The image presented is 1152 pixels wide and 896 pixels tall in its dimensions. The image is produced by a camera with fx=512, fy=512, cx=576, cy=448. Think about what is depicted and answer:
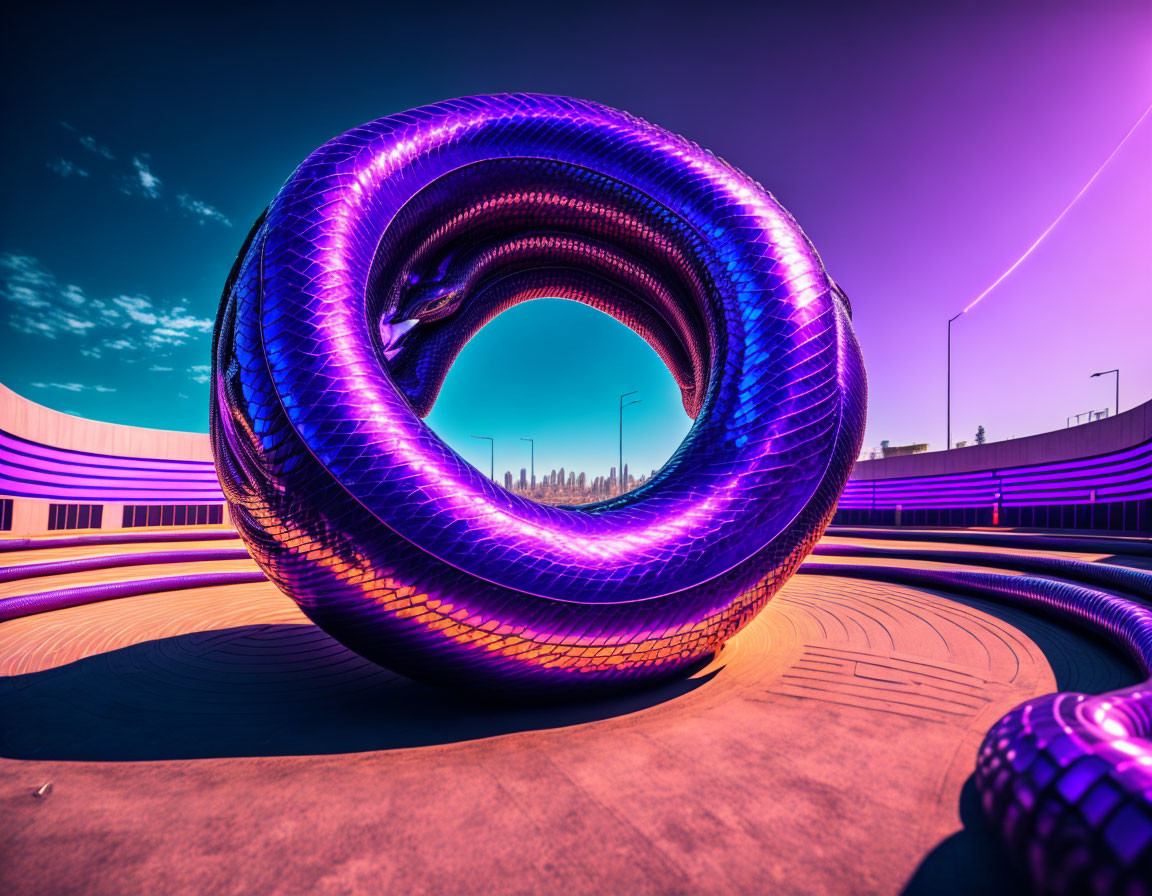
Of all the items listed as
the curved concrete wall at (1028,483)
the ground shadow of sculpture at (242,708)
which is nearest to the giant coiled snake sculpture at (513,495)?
the ground shadow of sculpture at (242,708)

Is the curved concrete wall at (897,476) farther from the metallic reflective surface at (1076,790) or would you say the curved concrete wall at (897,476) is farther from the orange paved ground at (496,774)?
the metallic reflective surface at (1076,790)

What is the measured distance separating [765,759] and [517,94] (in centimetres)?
540

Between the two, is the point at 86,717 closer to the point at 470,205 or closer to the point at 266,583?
the point at 470,205

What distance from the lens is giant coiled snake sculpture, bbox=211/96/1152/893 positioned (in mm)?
2967

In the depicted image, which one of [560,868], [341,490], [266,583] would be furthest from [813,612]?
[266,583]

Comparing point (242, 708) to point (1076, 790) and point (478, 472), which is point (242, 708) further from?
point (1076, 790)

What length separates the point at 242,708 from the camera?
3.57 metres

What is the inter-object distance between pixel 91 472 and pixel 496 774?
28152 millimetres

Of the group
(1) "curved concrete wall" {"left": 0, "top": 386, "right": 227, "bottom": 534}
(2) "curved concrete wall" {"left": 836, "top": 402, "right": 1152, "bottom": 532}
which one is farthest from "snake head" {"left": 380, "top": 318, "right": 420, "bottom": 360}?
(2) "curved concrete wall" {"left": 836, "top": 402, "right": 1152, "bottom": 532}

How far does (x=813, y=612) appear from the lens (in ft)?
20.2

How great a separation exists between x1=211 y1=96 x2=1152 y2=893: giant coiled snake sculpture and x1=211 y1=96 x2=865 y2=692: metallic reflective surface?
17 mm

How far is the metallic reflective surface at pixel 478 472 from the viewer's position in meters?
3.00

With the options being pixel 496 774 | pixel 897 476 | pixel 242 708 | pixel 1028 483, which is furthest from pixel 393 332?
pixel 897 476

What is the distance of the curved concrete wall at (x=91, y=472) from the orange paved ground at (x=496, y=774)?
2011 centimetres
